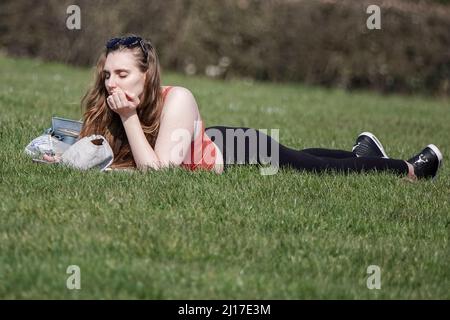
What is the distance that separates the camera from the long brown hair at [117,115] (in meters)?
5.47

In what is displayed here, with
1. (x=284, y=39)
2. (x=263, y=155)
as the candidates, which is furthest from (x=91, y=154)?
(x=284, y=39)

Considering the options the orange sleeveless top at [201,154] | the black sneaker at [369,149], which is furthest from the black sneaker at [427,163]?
the orange sleeveless top at [201,154]

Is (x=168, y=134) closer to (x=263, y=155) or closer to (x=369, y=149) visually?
(x=263, y=155)

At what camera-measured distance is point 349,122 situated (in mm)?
10141

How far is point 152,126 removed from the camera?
550 cm

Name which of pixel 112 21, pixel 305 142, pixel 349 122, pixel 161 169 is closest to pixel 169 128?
pixel 161 169

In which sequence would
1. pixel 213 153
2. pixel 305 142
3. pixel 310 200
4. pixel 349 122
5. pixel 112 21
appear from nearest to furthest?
pixel 310 200 < pixel 213 153 < pixel 305 142 < pixel 349 122 < pixel 112 21

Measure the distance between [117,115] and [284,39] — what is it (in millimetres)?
10179

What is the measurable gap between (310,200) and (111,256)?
1.59m

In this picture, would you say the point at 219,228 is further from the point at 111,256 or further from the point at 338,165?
the point at 338,165

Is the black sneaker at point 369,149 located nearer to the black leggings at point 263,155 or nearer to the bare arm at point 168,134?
the black leggings at point 263,155

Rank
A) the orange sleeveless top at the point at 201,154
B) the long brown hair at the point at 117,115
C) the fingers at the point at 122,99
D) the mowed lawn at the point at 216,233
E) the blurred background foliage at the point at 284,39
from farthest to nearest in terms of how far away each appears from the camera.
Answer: the blurred background foliage at the point at 284,39
the orange sleeveless top at the point at 201,154
the long brown hair at the point at 117,115
the fingers at the point at 122,99
the mowed lawn at the point at 216,233

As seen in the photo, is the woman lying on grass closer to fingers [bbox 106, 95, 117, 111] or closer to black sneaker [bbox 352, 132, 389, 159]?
fingers [bbox 106, 95, 117, 111]

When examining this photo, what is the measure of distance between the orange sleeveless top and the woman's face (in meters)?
0.26
